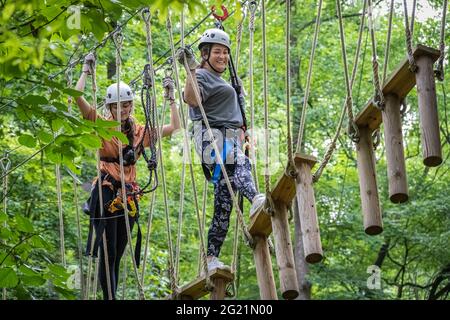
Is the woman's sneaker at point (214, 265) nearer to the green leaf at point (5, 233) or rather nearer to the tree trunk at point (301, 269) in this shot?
the green leaf at point (5, 233)

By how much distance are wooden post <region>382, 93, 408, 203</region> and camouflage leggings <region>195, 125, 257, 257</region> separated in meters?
1.06

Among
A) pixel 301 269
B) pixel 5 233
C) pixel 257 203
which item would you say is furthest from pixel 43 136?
pixel 301 269

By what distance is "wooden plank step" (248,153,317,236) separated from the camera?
3891 mm

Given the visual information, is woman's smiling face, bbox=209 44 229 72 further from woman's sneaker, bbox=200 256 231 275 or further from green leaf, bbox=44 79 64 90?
green leaf, bbox=44 79 64 90

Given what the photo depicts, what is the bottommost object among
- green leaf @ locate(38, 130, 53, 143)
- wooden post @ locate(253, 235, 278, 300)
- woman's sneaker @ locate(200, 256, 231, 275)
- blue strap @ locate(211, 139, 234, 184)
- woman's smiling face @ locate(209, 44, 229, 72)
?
wooden post @ locate(253, 235, 278, 300)

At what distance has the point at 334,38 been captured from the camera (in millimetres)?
12664

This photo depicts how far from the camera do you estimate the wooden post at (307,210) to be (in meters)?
3.65

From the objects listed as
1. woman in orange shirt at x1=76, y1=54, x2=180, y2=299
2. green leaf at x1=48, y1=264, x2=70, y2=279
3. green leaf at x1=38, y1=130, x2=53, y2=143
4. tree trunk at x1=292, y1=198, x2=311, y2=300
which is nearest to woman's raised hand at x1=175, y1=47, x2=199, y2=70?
woman in orange shirt at x1=76, y1=54, x2=180, y2=299

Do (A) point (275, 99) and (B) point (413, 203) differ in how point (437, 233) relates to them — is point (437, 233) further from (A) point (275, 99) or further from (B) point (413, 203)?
(A) point (275, 99)

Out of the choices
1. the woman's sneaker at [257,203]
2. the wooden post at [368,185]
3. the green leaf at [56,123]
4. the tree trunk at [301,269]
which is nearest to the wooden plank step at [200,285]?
the woman's sneaker at [257,203]

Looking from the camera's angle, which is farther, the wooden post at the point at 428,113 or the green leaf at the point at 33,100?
the green leaf at the point at 33,100

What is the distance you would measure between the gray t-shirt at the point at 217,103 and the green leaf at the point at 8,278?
1.41 meters

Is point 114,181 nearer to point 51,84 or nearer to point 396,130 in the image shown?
point 51,84
